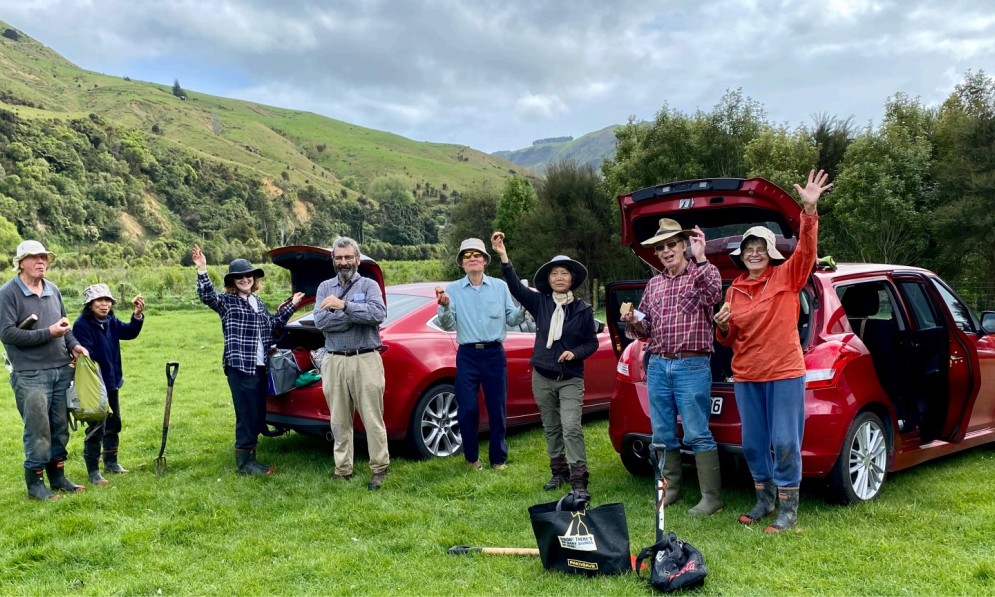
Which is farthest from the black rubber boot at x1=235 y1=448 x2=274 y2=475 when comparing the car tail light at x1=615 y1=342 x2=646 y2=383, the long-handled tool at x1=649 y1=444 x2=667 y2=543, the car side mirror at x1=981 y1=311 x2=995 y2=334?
the car side mirror at x1=981 y1=311 x2=995 y2=334

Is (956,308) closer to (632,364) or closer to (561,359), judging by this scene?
(632,364)

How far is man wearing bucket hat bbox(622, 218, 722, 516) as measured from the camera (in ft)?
14.9

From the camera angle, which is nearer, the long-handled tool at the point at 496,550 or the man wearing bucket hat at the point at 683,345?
the long-handled tool at the point at 496,550

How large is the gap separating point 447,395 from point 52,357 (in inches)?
124

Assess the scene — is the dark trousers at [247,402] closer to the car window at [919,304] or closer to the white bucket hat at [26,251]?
the white bucket hat at [26,251]

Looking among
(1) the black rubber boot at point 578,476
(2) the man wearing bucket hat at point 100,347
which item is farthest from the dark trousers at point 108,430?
(1) the black rubber boot at point 578,476

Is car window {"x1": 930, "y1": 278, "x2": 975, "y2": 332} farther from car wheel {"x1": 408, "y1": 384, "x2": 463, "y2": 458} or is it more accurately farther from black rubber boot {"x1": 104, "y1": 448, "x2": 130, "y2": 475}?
black rubber boot {"x1": 104, "y1": 448, "x2": 130, "y2": 475}

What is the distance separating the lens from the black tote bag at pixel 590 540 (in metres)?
3.68

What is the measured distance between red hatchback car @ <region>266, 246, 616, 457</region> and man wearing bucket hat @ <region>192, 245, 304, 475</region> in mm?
265

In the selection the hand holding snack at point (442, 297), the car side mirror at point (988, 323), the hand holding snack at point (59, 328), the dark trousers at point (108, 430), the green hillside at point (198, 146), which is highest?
the green hillside at point (198, 146)

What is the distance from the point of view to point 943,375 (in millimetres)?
5254

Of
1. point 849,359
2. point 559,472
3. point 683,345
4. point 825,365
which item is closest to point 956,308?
point 849,359

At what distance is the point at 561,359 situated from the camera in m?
5.29

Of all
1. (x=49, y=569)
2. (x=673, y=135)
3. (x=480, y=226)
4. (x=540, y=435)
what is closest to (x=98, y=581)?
(x=49, y=569)
